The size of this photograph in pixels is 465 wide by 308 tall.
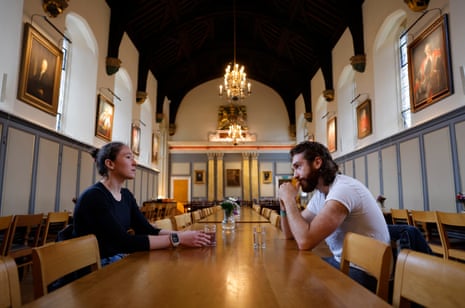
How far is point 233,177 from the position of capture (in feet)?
56.4

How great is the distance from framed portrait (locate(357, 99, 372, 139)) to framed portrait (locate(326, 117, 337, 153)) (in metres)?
1.87

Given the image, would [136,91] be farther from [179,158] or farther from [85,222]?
[85,222]

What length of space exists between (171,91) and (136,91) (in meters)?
5.50

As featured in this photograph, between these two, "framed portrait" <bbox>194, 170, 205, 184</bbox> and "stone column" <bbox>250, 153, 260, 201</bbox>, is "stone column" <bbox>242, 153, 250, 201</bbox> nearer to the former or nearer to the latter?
"stone column" <bbox>250, 153, 260, 201</bbox>

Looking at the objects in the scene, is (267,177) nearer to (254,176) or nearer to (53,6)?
(254,176)

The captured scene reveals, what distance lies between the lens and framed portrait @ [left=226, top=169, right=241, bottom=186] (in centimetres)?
1712

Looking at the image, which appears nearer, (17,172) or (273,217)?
(273,217)

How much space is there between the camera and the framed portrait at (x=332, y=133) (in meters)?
11.0

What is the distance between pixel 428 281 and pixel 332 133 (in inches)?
429

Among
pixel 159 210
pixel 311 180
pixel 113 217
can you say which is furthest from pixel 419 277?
pixel 159 210

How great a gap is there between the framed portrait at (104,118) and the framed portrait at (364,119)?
691cm

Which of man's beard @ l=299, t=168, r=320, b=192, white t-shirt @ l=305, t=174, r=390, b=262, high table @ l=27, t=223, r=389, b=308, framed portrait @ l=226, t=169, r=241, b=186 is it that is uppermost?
framed portrait @ l=226, t=169, r=241, b=186

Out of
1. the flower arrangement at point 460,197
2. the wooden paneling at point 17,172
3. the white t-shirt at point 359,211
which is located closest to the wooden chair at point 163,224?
the white t-shirt at point 359,211

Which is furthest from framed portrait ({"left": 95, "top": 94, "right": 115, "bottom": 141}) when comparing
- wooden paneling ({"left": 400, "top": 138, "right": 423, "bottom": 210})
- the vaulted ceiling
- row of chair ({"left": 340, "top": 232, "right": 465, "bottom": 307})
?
row of chair ({"left": 340, "top": 232, "right": 465, "bottom": 307})
